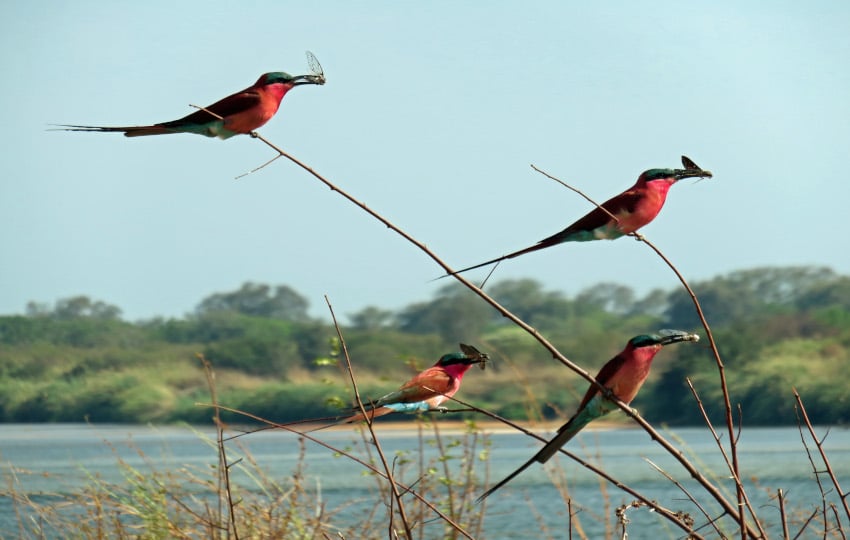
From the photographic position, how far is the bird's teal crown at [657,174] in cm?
169

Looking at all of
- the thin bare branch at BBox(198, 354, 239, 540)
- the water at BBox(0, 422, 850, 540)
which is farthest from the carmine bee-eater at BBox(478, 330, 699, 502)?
the water at BBox(0, 422, 850, 540)

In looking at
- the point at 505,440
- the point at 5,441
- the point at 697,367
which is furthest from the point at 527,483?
the point at 5,441

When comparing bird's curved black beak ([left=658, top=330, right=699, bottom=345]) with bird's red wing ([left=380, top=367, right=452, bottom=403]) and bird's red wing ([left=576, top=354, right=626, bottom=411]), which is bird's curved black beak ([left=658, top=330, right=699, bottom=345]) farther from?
bird's red wing ([left=380, top=367, right=452, bottom=403])

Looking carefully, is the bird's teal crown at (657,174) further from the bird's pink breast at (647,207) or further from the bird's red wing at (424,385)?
the bird's red wing at (424,385)

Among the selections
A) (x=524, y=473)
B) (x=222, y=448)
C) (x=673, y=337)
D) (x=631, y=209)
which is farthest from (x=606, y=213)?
(x=524, y=473)

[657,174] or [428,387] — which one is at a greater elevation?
[657,174]

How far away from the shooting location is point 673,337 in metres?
1.55

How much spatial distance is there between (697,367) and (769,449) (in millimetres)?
1878

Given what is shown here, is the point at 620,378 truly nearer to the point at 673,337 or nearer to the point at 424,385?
the point at 673,337

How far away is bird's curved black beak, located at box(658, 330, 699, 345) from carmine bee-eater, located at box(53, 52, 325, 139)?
65cm

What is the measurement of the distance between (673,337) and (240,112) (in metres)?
0.73

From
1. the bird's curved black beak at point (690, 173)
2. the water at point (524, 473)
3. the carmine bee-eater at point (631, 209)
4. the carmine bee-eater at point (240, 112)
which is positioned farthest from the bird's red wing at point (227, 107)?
the water at point (524, 473)

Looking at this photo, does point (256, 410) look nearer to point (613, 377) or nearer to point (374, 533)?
point (374, 533)

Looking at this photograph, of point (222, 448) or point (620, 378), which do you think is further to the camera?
point (222, 448)
